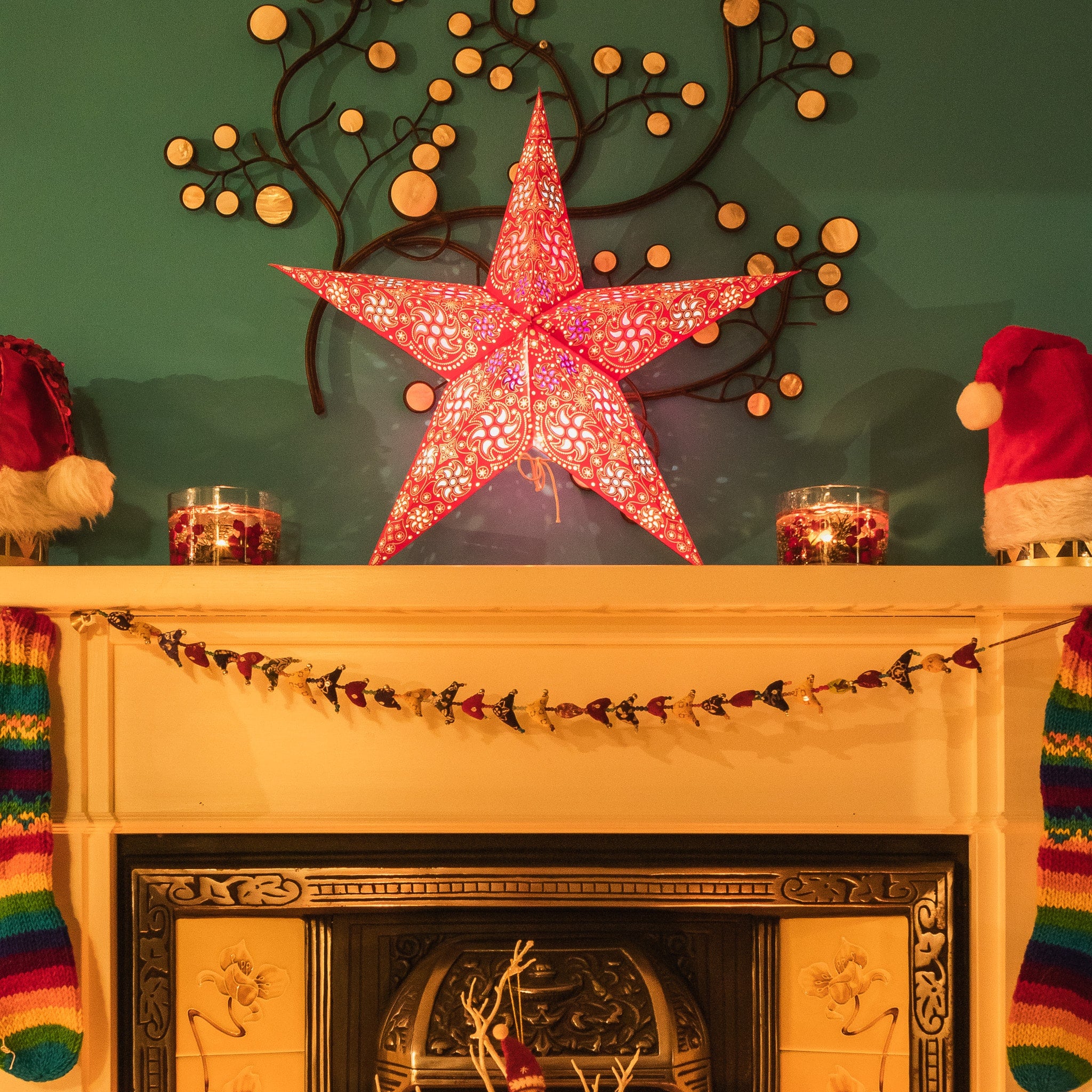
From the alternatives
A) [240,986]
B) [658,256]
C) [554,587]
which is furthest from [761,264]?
[240,986]

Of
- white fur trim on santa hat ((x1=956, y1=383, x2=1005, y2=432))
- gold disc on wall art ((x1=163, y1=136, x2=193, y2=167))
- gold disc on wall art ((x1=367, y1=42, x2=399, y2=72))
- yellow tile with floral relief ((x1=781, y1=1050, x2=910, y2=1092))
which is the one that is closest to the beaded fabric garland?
white fur trim on santa hat ((x1=956, y1=383, x2=1005, y2=432))

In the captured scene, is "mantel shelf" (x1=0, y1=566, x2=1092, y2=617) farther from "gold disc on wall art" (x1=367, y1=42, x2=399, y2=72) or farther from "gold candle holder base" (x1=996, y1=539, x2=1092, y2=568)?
"gold disc on wall art" (x1=367, y1=42, x2=399, y2=72)

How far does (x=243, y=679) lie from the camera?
47.3 inches

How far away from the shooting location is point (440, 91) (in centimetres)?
145

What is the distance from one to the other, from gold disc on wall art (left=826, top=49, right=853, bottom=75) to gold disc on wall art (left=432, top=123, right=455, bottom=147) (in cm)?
68

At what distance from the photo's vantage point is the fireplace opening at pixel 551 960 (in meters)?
1.20

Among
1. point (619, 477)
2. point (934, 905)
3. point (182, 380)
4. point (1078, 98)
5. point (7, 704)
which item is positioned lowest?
point (934, 905)

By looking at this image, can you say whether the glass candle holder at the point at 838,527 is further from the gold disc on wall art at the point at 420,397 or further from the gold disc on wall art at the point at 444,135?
the gold disc on wall art at the point at 444,135

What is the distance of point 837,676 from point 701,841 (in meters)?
0.32

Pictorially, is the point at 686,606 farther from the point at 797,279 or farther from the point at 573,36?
the point at 573,36

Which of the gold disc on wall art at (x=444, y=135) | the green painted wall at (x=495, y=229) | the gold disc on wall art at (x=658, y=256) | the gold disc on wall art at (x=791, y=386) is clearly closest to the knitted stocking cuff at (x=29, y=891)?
the green painted wall at (x=495, y=229)

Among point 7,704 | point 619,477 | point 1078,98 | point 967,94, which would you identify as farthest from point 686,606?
point 1078,98

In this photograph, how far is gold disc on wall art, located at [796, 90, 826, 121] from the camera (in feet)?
4.75

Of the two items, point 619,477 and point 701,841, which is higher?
point 619,477
